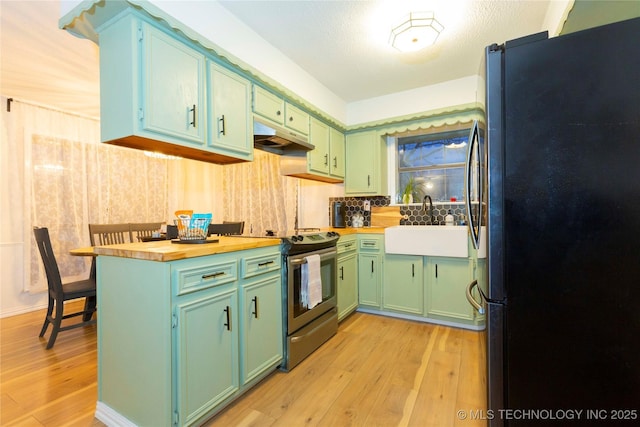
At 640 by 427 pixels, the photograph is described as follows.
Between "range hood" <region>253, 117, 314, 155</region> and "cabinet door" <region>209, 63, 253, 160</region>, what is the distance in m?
0.13

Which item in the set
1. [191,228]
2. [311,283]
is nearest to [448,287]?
[311,283]

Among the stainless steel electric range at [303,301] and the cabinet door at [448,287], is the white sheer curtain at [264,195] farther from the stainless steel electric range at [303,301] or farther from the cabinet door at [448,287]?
the cabinet door at [448,287]

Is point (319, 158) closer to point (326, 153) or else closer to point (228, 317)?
point (326, 153)

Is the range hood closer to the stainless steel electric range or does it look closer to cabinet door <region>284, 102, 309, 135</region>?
cabinet door <region>284, 102, 309, 135</region>

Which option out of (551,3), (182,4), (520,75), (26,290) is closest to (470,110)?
(551,3)

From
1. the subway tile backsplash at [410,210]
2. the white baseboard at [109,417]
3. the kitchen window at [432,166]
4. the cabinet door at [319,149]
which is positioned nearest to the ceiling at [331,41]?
the cabinet door at [319,149]

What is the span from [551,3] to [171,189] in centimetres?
501

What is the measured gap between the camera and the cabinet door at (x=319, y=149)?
2.99 m

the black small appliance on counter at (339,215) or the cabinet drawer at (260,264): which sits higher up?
the black small appliance on counter at (339,215)

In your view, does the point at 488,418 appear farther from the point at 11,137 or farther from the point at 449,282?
the point at 11,137

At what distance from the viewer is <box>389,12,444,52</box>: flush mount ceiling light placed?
2.02 metres

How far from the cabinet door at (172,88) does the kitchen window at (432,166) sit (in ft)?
8.04

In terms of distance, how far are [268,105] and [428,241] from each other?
1.88 meters

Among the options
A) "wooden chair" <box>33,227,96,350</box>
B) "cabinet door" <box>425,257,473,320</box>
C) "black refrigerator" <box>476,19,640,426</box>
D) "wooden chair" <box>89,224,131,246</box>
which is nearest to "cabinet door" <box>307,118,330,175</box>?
"cabinet door" <box>425,257,473,320</box>
